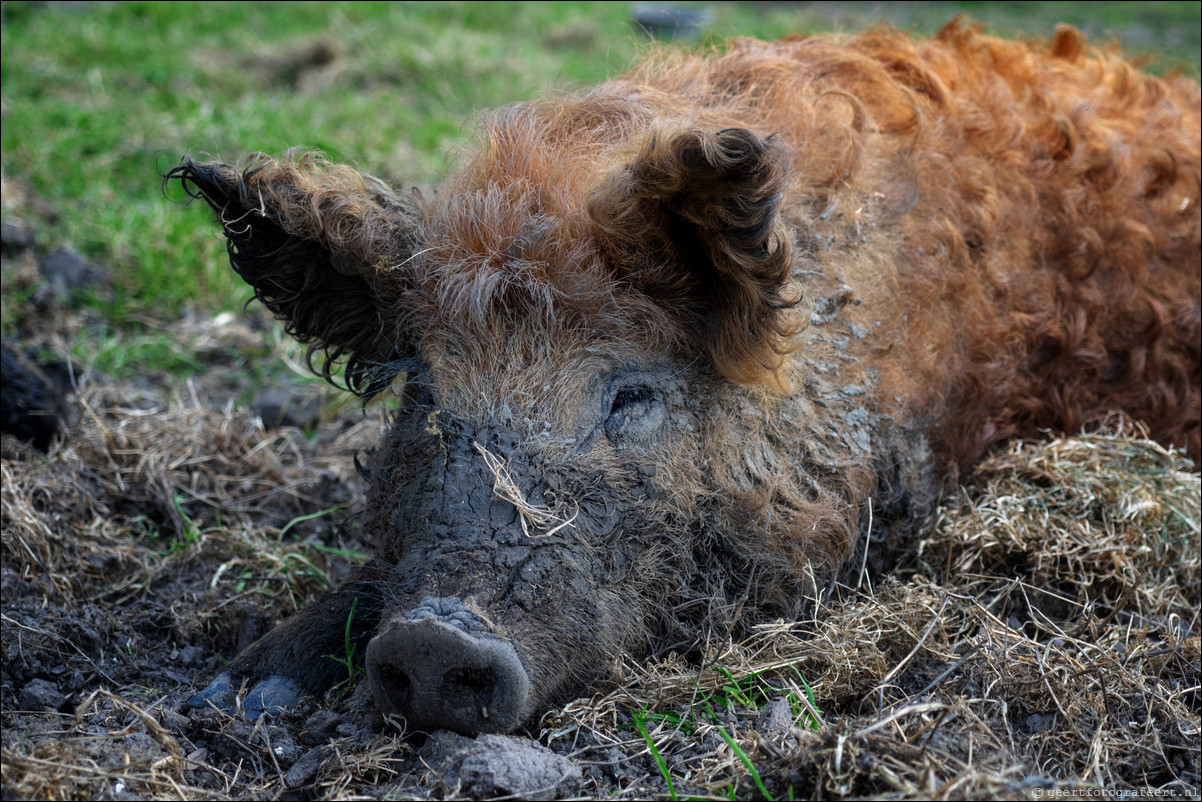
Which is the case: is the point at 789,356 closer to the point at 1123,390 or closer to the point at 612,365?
the point at 612,365

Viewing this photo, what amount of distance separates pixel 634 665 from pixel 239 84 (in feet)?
21.5

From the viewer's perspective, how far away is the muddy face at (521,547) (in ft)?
7.81

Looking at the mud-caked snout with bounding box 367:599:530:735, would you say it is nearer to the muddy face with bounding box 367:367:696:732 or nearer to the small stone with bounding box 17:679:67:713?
the muddy face with bounding box 367:367:696:732

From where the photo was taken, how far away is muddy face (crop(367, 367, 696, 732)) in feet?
7.81

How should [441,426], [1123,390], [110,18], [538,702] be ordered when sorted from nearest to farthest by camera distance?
[538,702] → [441,426] → [1123,390] → [110,18]

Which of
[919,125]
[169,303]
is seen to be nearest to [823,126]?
[919,125]

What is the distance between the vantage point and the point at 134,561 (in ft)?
12.0

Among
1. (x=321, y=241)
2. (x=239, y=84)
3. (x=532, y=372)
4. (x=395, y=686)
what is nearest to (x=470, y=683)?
(x=395, y=686)

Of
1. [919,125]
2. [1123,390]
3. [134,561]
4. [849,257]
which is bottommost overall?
[134,561]

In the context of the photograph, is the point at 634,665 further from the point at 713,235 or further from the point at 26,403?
the point at 26,403

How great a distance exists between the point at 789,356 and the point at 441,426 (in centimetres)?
100

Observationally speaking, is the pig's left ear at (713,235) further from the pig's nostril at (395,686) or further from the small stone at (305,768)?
the small stone at (305,768)

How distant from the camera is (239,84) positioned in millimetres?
7895

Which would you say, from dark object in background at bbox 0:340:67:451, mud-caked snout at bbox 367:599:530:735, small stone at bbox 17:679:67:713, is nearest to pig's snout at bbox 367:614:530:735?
mud-caked snout at bbox 367:599:530:735
